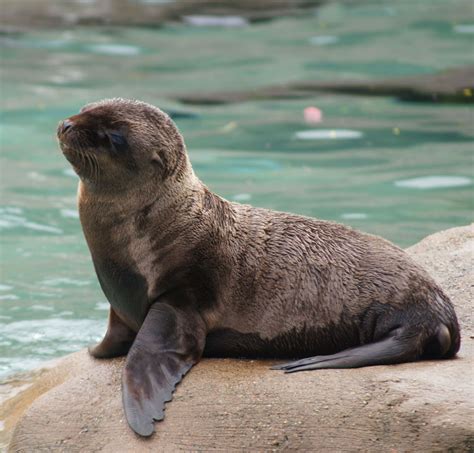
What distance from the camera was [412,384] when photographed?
4.73 meters

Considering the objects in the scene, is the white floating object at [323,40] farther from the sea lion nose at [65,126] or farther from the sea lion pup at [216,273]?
the sea lion nose at [65,126]

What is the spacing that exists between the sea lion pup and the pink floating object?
7.33m

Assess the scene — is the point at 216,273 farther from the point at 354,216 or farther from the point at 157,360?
the point at 354,216

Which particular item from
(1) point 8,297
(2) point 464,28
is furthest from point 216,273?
(2) point 464,28

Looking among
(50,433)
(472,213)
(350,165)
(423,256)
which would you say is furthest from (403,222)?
(50,433)

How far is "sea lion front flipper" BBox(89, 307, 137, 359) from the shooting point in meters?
5.52

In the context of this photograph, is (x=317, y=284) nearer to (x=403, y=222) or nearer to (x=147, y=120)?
(x=147, y=120)

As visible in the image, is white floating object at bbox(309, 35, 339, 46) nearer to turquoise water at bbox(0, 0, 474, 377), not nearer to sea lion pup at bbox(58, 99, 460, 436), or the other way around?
turquoise water at bbox(0, 0, 474, 377)

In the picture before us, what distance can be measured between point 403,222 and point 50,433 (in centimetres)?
520

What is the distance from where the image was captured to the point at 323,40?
53.9 ft

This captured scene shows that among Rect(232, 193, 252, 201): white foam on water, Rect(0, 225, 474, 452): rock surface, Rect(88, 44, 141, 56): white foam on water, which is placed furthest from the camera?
Rect(88, 44, 141, 56): white foam on water

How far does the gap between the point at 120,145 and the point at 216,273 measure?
0.74m

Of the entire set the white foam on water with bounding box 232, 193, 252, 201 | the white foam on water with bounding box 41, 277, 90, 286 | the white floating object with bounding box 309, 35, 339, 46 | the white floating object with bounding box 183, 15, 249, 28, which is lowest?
the white foam on water with bounding box 41, 277, 90, 286

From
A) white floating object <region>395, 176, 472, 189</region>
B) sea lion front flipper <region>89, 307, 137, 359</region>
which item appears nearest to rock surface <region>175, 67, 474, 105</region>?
white floating object <region>395, 176, 472, 189</region>
